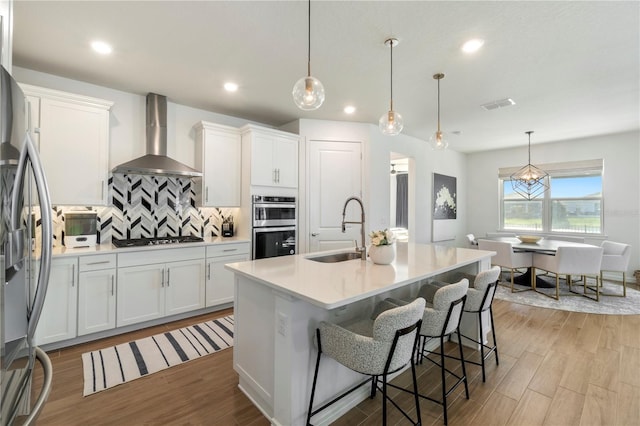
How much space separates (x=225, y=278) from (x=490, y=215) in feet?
20.5

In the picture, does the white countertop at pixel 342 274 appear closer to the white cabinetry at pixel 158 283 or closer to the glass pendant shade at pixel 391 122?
the glass pendant shade at pixel 391 122

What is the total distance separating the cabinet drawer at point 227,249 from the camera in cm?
358

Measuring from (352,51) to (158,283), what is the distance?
121 inches

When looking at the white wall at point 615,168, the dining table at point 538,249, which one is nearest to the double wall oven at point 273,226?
the dining table at point 538,249

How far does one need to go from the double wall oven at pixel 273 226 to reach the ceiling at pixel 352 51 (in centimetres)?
133

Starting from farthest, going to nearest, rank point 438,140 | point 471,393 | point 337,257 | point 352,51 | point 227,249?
1. point 227,249
2. point 438,140
3. point 337,257
4. point 352,51
5. point 471,393

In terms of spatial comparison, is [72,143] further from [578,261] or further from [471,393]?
[578,261]

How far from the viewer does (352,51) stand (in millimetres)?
2588

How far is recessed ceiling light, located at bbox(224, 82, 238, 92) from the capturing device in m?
3.30

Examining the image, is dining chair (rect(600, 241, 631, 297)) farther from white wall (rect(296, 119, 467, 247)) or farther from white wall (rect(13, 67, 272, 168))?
white wall (rect(13, 67, 272, 168))

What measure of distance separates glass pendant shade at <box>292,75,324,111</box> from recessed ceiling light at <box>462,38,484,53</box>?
1.45m

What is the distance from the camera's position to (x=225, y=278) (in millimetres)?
3678

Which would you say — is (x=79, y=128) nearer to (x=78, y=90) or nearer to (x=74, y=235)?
(x=78, y=90)

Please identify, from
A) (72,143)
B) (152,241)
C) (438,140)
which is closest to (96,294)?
(152,241)
